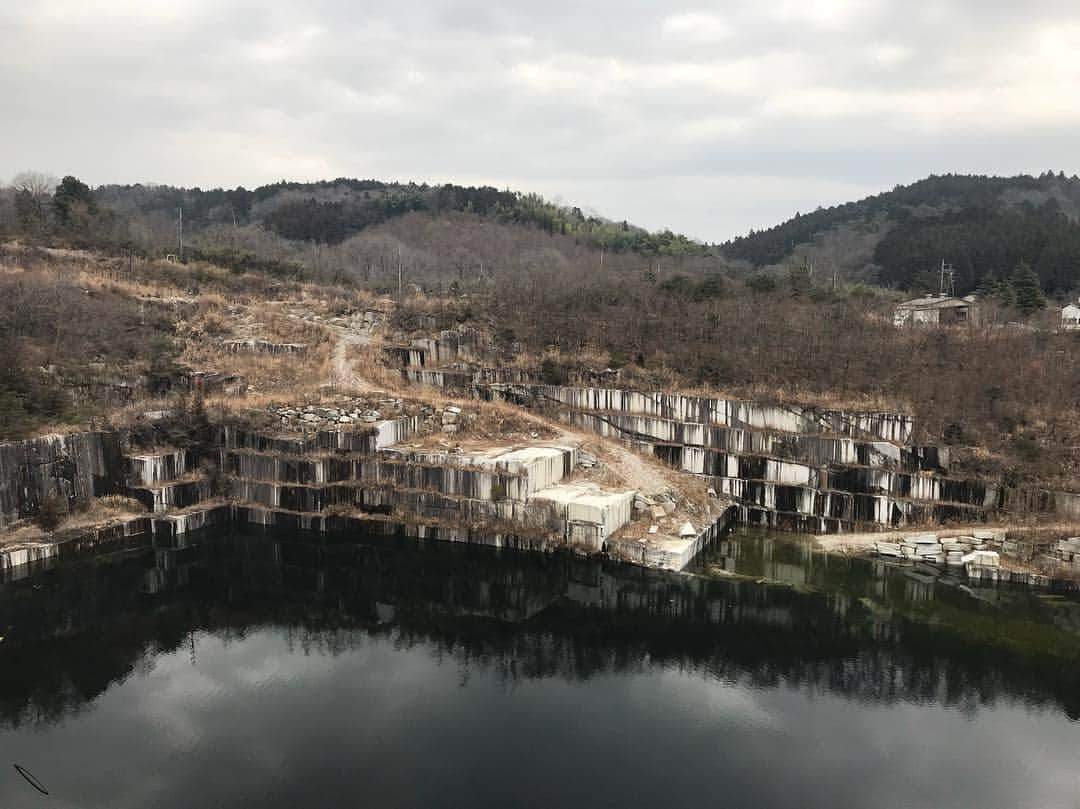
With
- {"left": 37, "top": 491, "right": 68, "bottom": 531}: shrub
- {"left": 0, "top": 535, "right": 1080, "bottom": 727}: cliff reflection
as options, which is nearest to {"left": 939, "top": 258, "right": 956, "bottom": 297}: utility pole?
{"left": 0, "top": 535, "right": 1080, "bottom": 727}: cliff reflection

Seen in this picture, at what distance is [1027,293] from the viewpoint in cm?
3694

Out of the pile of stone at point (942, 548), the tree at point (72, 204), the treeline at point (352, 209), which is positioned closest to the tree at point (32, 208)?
the tree at point (72, 204)

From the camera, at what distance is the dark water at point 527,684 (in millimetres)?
12391

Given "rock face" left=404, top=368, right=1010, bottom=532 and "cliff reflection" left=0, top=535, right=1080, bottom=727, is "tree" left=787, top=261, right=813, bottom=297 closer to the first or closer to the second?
"rock face" left=404, top=368, right=1010, bottom=532

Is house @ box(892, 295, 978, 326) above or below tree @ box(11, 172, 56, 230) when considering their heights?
below

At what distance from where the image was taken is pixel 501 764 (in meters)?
12.8

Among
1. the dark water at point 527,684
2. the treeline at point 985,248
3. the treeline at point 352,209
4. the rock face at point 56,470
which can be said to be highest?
the treeline at point 352,209

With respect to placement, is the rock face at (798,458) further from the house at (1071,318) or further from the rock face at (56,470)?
the rock face at (56,470)

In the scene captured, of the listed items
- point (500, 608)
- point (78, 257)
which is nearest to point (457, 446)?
point (500, 608)

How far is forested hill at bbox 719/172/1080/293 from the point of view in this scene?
153ft

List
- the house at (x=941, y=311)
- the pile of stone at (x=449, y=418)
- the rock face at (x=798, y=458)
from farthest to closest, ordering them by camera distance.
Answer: the house at (x=941, y=311) < the pile of stone at (x=449, y=418) < the rock face at (x=798, y=458)

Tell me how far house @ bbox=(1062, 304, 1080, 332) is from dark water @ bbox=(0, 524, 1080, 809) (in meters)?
16.7

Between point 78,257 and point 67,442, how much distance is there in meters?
20.7

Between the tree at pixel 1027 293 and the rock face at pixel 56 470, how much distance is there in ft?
128
